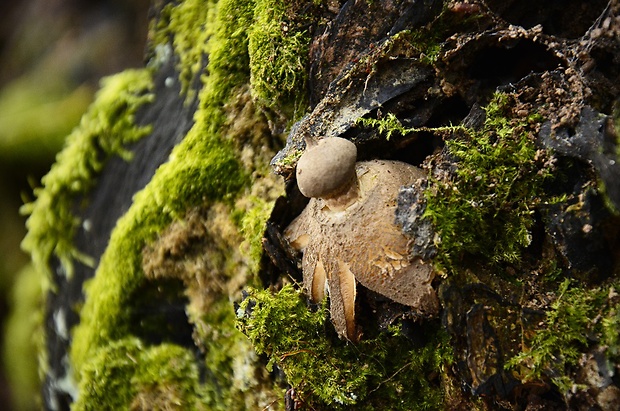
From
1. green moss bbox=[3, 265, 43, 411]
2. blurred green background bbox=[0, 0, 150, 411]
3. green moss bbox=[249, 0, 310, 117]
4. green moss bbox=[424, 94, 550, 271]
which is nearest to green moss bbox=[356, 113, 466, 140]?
green moss bbox=[424, 94, 550, 271]

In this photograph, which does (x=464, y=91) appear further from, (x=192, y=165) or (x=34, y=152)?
(x=34, y=152)

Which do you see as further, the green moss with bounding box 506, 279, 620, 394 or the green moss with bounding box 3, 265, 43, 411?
the green moss with bounding box 3, 265, 43, 411

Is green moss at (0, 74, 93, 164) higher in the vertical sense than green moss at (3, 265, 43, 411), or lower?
higher

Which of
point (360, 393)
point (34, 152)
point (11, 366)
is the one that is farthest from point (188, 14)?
point (11, 366)

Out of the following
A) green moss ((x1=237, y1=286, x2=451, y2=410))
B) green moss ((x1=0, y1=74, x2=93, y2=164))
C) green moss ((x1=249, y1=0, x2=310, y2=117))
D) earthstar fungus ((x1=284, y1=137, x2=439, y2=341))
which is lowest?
green moss ((x1=0, y1=74, x2=93, y2=164))

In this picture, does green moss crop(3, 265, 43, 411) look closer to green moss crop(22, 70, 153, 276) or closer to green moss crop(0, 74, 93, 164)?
green moss crop(22, 70, 153, 276)

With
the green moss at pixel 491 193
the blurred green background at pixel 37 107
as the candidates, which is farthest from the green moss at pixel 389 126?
the blurred green background at pixel 37 107

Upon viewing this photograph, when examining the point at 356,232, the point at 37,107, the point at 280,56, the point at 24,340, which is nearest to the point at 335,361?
the point at 356,232
